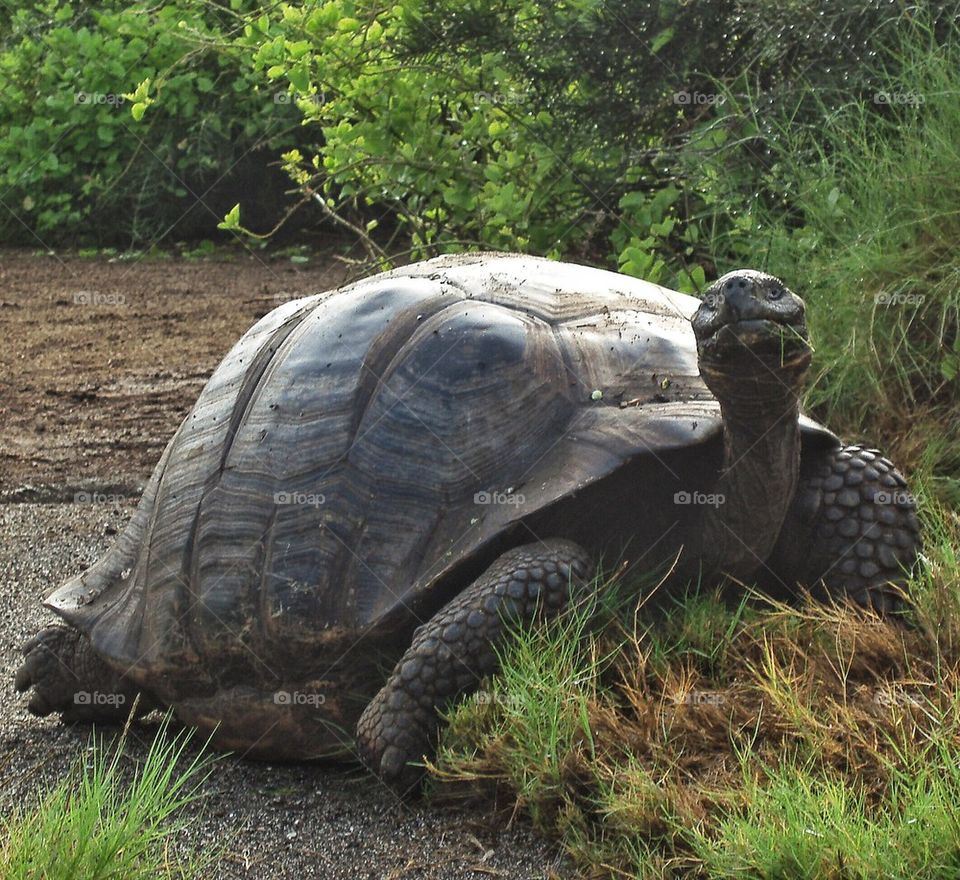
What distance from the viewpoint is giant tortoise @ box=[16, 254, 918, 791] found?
3.19 meters

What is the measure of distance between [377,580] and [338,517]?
204mm

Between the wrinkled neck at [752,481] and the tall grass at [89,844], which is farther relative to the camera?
the wrinkled neck at [752,481]

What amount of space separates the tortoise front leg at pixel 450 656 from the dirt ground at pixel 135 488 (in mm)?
122

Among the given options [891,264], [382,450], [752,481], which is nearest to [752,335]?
[752,481]

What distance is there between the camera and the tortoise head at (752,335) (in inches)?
119

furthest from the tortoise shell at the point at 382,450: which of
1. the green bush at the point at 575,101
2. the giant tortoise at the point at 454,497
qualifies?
the green bush at the point at 575,101

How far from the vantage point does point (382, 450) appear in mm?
3455

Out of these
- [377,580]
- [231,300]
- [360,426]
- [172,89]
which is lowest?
[231,300]

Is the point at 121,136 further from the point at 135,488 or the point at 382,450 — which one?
the point at 382,450

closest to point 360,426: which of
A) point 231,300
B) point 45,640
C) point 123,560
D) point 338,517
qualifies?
point 338,517

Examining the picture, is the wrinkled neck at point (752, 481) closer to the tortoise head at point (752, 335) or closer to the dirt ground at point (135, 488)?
the tortoise head at point (752, 335)

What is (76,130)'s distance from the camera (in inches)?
485

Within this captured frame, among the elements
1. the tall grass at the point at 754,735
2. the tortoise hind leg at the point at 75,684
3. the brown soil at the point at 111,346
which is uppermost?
the tall grass at the point at 754,735

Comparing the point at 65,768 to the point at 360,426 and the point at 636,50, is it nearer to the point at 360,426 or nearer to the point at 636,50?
the point at 360,426
